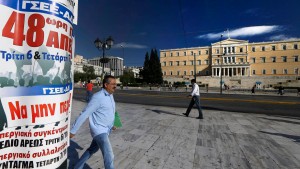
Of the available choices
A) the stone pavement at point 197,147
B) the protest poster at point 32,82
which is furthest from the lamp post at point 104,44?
the protest poster at point 32,82

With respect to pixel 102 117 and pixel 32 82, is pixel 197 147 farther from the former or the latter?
pixel 32 82

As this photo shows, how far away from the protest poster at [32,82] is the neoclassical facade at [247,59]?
68.7 metres

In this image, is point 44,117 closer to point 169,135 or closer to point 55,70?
point 55,70

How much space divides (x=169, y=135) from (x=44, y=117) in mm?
4447

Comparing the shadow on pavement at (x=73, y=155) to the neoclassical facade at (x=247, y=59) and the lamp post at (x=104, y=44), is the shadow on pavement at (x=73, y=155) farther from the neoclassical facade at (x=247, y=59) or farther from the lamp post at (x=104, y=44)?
the neoclassical facade at (x=247, y=59)

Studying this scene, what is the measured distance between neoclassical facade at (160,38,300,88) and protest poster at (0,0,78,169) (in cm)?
6872

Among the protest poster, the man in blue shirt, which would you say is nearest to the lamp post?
the man in blue shirt

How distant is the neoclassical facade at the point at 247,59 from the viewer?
73.2m

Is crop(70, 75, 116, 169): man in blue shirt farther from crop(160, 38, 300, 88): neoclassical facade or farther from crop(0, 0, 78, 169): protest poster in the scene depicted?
crop(160, 38, 300, 88): neoclassical facade

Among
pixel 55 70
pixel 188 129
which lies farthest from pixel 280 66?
pixel 55 70

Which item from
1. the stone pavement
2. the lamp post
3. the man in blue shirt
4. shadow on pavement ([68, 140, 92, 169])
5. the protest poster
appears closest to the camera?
the protest poster

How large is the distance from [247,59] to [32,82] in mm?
87729

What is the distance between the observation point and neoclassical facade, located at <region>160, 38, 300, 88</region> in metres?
73.2

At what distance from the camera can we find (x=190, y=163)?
141 inches
